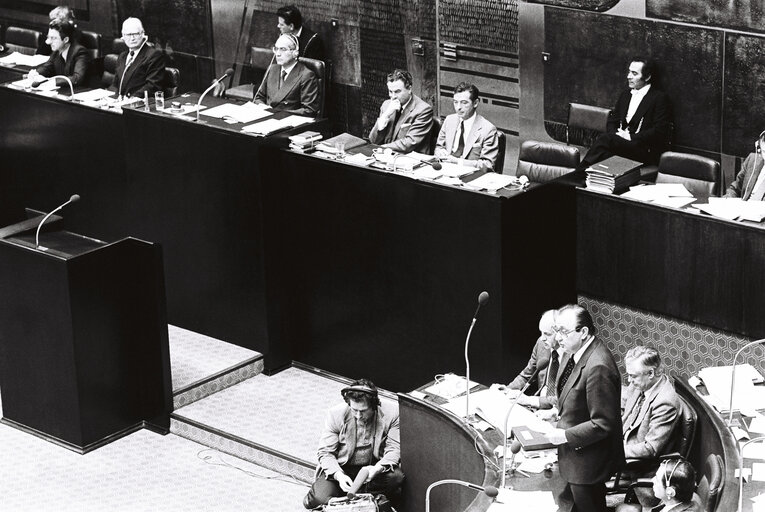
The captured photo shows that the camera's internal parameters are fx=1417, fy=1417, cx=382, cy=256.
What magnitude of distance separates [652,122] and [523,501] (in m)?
3.98

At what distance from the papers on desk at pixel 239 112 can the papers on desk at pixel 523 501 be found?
3.90 m

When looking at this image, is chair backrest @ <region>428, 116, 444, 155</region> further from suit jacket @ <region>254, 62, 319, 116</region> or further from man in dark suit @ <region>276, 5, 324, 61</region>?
man in dark suit @ <region>276, 5, 324, 61</region>

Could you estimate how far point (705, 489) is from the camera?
20.4 feet

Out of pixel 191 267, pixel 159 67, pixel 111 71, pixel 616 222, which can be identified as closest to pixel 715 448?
pixel 616 222

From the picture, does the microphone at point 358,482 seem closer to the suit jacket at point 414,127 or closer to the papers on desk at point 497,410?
the papers on desk at point 497,410

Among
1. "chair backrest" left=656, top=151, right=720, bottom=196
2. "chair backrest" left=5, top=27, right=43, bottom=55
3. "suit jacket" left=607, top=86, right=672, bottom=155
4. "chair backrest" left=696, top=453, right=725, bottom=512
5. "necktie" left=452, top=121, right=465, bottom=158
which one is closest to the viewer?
"chair backrest" left=696, top=453, right=725, bottom=512

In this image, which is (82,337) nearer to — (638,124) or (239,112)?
(239,112)

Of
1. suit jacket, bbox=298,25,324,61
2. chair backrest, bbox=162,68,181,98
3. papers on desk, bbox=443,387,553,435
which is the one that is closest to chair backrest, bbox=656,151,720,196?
papers on desk, bbox=443,387,553,435

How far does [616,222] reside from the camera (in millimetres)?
8227

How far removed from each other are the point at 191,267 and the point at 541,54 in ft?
9.87

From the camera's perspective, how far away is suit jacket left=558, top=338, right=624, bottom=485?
6.21 meters

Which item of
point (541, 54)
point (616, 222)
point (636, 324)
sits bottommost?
point (636, 324)

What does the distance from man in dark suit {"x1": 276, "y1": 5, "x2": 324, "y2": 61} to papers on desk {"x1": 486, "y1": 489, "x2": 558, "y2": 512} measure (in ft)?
19.6

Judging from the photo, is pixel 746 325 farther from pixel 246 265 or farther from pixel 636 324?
pixel 246 265
